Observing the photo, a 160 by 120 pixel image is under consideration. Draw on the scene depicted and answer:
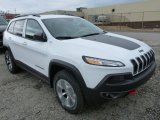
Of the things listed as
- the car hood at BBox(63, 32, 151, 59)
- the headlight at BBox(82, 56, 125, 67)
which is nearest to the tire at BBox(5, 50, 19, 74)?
the car hood at BBox(63, 32, 151, 59)

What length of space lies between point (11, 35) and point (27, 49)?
4.71 feet

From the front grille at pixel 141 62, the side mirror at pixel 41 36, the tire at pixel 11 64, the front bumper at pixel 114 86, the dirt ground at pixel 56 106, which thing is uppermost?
the side mirror at pixel 41 36

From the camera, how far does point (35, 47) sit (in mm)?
4348

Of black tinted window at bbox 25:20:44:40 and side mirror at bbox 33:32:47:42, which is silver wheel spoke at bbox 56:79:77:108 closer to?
side mirror at bbox 33:32:47:42

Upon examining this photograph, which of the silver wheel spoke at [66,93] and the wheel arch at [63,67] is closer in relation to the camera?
the wheel arch at [63,67]

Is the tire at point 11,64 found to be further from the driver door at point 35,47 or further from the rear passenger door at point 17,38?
→ the driver door at point 35,47

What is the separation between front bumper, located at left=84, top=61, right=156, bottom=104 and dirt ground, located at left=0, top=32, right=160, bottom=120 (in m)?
0.62

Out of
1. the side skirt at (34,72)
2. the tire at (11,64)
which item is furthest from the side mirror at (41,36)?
the tire at (11,64)

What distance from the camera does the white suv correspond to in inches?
120

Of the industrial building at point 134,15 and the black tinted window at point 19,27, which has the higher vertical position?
the black tinted window at point 19,27

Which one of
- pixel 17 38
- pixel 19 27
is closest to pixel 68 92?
pixel 17 38

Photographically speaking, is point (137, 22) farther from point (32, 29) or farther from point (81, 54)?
point (81, 54)

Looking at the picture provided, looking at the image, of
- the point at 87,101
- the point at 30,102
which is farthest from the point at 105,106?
the point at 30,102

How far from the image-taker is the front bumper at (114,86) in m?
3.01
